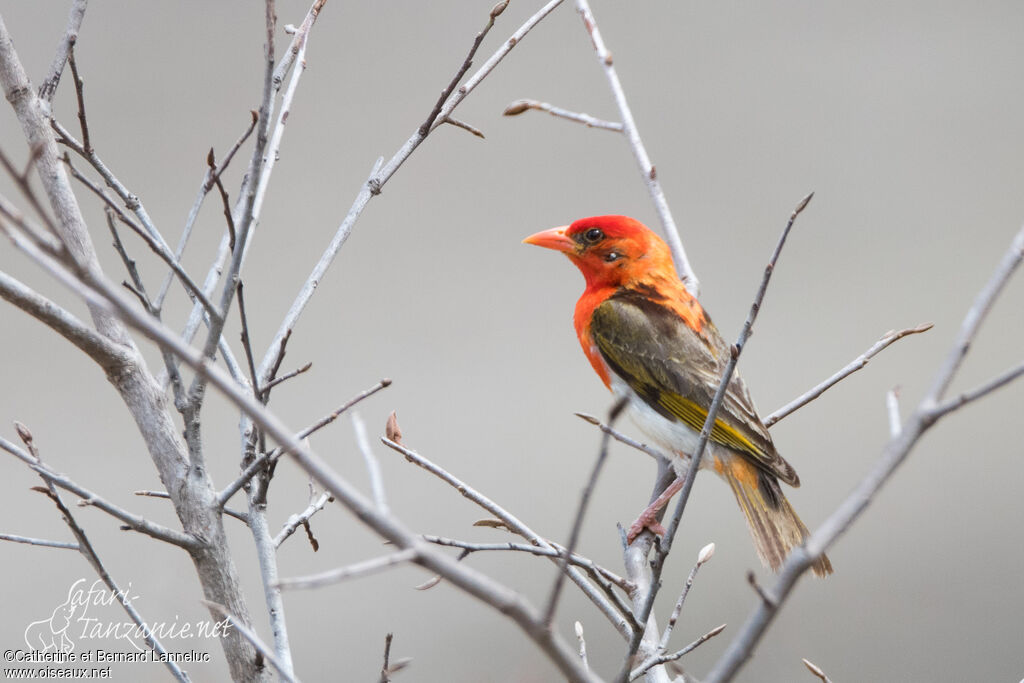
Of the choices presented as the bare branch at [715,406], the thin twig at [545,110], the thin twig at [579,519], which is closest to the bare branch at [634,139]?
the thin twig at [545,110]

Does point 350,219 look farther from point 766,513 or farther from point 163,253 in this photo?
point 766,513

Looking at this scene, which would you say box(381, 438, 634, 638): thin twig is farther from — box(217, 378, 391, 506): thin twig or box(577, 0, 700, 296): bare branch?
box(577, 0, 700, 296): bare branch

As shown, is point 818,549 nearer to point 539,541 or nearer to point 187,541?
point 539,541

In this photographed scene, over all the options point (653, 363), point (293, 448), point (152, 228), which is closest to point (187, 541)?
point (152, 228)

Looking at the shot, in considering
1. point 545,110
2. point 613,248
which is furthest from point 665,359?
point 545,110

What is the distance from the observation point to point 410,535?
0.72 m

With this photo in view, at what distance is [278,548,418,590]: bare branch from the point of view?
0.69 m

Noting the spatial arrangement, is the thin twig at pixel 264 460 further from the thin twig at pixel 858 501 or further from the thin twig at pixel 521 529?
the thin twig at pixel 858 501

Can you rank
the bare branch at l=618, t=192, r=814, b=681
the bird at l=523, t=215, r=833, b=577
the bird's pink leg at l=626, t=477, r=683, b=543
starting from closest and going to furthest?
1. the bare branch at l=618, t=192, r=814, b=681
2. the bird's pink leg at l=626, t=477, r=683, b=543
3. the bird at l=523, t=215, r=833, b=577

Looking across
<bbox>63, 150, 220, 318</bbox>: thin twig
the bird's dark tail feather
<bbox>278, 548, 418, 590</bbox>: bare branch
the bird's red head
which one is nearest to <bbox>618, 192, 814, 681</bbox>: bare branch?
<bbox>278, 548, 418, 590</bbox>: bare branch

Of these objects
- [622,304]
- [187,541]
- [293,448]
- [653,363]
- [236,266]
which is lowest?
[293,448]

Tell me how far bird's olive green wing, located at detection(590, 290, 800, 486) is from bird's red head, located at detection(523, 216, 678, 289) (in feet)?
0.22

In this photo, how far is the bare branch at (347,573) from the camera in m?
0.69

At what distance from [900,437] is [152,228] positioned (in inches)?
41.6
